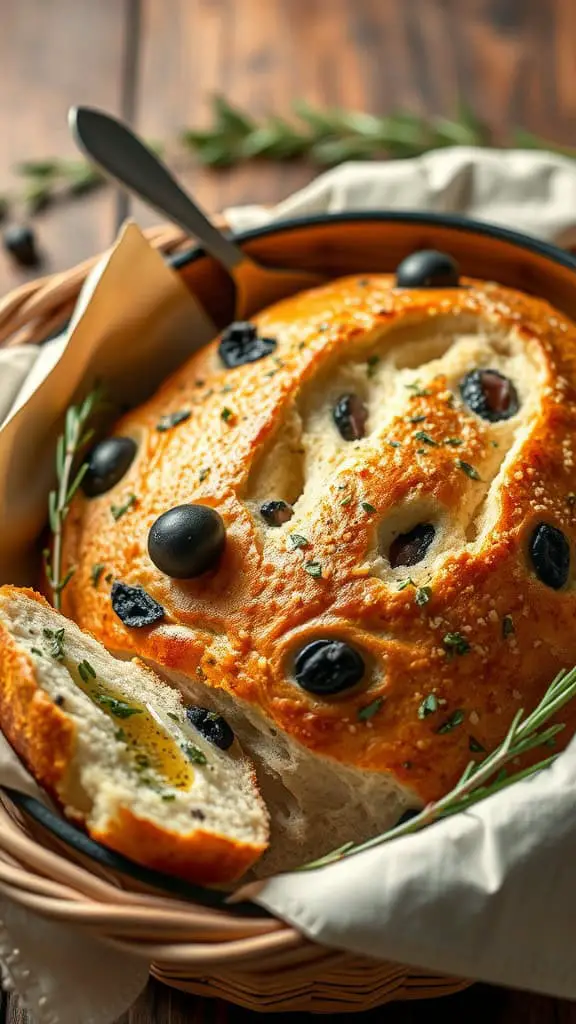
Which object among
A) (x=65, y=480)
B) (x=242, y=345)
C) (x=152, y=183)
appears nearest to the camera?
(x=65, y=480)

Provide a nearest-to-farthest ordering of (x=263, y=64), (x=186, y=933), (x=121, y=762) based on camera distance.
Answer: (x=186, y=933)
(x=121, y=762)
(x=263, y=64)

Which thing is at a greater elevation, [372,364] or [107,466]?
[372,364]

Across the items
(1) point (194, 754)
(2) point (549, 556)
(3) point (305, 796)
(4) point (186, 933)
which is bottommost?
(4) point (186, 933)

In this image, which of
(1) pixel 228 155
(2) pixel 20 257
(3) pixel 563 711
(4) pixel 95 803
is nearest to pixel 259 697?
(4) pixel 95 803

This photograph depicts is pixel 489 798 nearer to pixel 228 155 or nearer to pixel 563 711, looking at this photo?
pixel 563 711

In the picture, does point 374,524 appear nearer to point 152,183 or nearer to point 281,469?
point 281,469

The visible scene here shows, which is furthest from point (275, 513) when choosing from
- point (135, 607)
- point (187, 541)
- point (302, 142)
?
point (302, 142)

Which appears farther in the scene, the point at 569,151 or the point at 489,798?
the point at 569,151

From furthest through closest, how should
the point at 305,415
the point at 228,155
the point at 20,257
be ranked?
the point at 228,155 < the point at 20,257 < the point at 305,415
